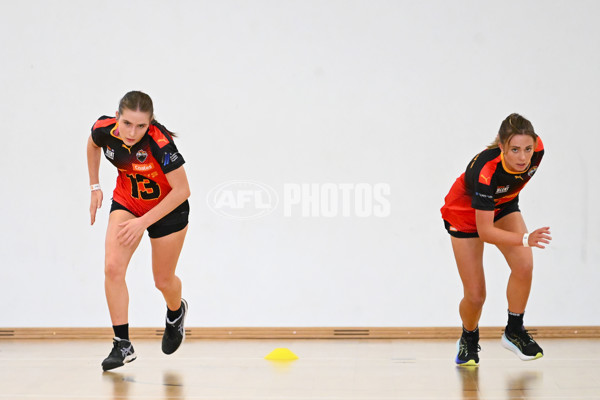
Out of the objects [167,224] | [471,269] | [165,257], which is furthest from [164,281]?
[471,269]

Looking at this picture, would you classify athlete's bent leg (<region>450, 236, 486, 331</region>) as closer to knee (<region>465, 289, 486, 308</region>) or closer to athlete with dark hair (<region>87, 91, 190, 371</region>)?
knee (<region>465, 289, 486, 308</region>)

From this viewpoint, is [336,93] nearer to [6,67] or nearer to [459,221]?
[459,221]

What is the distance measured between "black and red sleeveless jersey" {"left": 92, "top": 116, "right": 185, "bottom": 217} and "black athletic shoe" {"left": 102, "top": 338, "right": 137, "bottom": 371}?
0.65 m

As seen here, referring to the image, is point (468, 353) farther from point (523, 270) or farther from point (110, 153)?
point (110, 153)

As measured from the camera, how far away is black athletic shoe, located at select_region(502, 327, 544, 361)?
13.1ft

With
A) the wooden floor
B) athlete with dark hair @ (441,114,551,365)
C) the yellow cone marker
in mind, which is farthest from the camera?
the yellow cone marker

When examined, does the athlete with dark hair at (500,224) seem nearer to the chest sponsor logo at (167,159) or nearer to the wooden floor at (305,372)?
the wooden floor at (305,372)

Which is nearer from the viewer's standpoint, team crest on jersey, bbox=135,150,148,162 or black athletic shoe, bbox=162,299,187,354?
team crest on jersey, bbox=135,150,148,162

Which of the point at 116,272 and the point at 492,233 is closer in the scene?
the point at 492,233

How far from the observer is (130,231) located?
395cm

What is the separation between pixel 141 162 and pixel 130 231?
35cm

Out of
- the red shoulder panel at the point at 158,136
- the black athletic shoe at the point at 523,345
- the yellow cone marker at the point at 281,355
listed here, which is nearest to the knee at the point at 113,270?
the red shoulder panel at the point at 158,136

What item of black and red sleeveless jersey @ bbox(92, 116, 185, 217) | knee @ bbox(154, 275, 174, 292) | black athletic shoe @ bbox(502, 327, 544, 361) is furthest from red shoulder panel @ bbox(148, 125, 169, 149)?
black athletic shoe @ bbox(502, 327, 544, 361)

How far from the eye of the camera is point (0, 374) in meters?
4.19
